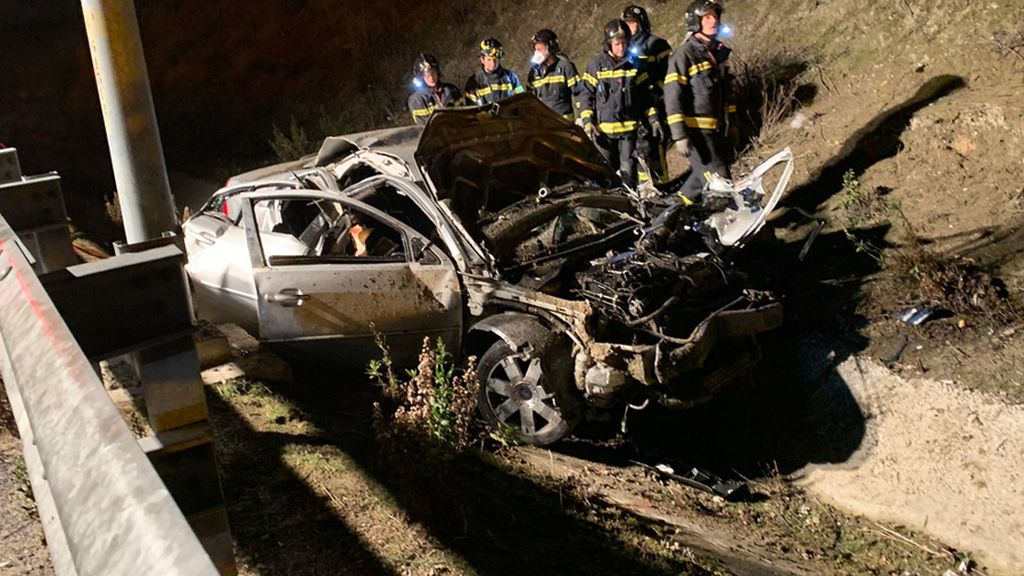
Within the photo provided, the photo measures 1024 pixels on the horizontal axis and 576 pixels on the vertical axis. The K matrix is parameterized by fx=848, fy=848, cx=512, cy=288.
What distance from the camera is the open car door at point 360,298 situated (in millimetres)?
5348

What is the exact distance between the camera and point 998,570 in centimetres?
450

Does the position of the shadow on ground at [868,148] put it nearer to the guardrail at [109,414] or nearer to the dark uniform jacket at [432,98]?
the dark uniform jacket at [432,98]

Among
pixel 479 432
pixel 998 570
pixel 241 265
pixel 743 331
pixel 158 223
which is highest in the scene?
pixel 158 223

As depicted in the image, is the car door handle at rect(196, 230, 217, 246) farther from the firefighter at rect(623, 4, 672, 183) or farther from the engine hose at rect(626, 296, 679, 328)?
the firefighter at rect(623, 4, 672, 183)

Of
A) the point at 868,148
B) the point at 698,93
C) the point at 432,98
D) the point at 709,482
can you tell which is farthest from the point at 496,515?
the point at 432,98

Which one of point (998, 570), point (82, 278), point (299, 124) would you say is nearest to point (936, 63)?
point (998, 570)

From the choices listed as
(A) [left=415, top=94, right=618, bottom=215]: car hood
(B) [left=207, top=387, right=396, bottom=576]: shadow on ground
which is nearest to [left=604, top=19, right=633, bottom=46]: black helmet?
(A) [left=415, top=94, right=618, bottom=215]: car hood

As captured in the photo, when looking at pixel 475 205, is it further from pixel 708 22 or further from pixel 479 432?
pixel 708 22

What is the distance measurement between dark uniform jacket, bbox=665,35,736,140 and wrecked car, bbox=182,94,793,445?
1.72 m

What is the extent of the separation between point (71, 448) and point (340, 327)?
4033 mm

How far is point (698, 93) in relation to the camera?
7.82 meters

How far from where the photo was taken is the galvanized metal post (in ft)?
14.4

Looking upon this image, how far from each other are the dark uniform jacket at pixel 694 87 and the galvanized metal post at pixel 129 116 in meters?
4.66

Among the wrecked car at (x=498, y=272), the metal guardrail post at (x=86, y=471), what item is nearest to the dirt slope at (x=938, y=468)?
the wrecked car at (x=498, y=272)
